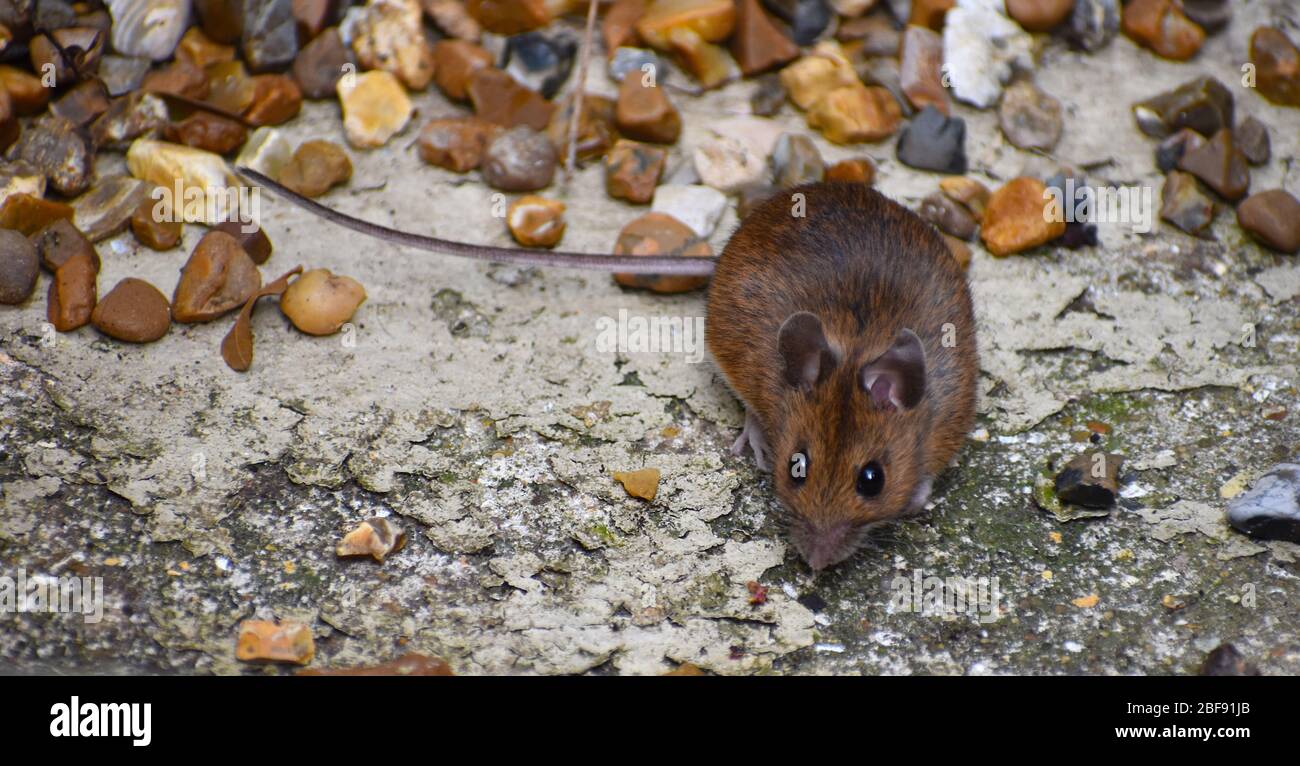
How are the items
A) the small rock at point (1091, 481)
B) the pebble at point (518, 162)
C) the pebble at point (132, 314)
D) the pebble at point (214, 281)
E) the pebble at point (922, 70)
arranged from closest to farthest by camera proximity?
the small rock at point (1091, 481) → the pebble at point (132, 314) → the pebble at point (214, 281) → the pebble at point (518, 162) → the pebble at point (922, 70)

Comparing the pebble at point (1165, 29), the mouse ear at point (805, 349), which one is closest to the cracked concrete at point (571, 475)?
the mouse ear at point (805, 349)

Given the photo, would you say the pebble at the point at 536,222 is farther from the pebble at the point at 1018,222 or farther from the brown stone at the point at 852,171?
the pebble at the point at 1018,222

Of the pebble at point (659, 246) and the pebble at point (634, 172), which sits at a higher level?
the pebble at point (634, 172)

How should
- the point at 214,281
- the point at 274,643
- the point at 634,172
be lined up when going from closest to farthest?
1. the point at 274,643
2. the point at 214,281
3. the point at 634,172

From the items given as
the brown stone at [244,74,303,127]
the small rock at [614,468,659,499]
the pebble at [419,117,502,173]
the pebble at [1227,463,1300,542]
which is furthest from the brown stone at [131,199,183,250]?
the pebble at [1227,463,1300,542]

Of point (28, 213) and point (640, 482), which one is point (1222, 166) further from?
point (28, 213)

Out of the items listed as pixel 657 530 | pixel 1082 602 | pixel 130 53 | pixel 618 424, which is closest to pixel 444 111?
pixel 130 53

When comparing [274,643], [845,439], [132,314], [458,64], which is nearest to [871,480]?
[845,439]
